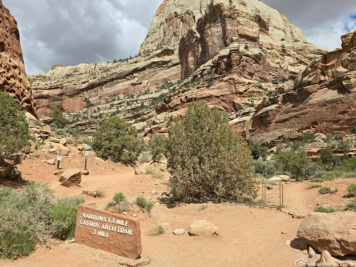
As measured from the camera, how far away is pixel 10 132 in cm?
985

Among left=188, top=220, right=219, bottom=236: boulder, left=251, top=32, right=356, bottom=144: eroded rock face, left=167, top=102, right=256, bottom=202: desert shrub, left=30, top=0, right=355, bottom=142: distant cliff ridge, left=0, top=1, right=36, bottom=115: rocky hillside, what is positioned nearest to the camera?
left=188, top=220, right=219, bottom=236: boulder

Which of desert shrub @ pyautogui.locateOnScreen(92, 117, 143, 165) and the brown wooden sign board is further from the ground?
desert shrub @ pyautogui.locateOnScreen(92, 117, 143, 165)

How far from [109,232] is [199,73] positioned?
47.6 m

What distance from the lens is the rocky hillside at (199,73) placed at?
42.5 m

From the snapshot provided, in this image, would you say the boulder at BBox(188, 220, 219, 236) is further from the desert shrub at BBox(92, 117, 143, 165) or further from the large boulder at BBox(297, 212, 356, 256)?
the desert shrub at BBox(92, 117, 143, 165)

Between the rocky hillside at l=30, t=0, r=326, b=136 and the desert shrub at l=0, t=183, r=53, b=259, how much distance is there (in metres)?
31.6

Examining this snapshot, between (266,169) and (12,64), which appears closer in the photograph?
(266,169)

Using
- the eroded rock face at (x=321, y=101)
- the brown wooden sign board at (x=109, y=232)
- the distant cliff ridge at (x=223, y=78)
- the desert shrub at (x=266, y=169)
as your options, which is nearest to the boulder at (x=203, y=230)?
the brown wooden sign board at (x=109, y=232)

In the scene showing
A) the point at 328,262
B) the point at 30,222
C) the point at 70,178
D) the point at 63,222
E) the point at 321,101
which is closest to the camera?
the point at 328,262

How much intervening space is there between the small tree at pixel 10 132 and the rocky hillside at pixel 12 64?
1055 centimetres

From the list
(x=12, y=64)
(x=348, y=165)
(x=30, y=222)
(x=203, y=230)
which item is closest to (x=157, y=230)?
(x=203, y=230)

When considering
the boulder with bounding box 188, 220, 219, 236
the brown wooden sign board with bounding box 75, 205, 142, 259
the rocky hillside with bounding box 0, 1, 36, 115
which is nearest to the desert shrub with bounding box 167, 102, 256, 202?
the boulder with bounding box 188, 220, 219, 236

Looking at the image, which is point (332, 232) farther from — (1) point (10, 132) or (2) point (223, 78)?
(2) point (223, 78)

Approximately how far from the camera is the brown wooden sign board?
4789 millimetres
